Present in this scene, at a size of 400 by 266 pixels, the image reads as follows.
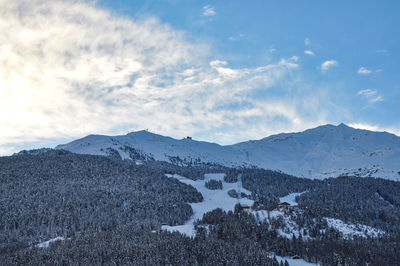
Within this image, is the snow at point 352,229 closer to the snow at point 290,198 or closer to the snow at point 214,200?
the snow at point 214,200

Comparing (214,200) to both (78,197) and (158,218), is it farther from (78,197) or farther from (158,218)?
(78,197)

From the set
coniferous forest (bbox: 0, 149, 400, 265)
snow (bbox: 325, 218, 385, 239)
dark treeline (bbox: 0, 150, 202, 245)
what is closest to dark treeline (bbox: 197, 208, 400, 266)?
coniferous forest (bbox: 0, 149, 400, 265)

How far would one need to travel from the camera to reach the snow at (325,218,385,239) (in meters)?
75.8

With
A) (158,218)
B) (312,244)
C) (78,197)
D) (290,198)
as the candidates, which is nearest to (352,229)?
(312,244)

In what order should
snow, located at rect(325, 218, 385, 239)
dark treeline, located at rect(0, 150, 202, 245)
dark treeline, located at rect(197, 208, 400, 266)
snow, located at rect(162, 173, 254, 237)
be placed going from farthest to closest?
1. snow, located at rect(162, 173, 254, 237)
2. dark treeline, located at rect(0, 150, 202, 245)
3. snow, located at rect(325, 218, 385, 239)
4. dark treeline, located at rect(197, 208, 400, 266)

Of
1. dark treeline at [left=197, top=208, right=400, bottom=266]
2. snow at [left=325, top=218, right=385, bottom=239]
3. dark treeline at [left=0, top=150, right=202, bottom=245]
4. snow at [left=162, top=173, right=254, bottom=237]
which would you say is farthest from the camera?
snow at [left=162, top=173, right=254, bottom=237]

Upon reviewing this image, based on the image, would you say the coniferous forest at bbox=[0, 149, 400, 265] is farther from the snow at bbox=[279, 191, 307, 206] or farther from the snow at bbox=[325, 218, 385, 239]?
the snow at bbox=[325, 218, 385, 239]

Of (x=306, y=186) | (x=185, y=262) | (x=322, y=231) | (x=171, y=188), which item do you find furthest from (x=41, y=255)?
(x=306, y=186)

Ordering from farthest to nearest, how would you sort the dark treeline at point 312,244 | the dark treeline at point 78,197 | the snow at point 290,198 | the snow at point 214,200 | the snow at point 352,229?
1. the snow at point 290,198
2. the snow at point 214,200
3. the dark treeline at point 78,197
4. the snow at point 352,229
5. the dark treeline at point 312,244

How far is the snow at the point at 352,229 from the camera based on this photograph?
249 ft

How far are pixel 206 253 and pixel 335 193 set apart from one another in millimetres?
99781

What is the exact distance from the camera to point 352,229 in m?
79.4

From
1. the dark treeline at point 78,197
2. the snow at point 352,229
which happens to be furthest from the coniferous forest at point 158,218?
the snow at point 352,229

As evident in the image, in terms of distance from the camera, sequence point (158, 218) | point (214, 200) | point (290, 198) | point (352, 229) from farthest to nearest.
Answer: point (290, 198) → point (214, 200) → point (158, 218) → point (352, 229)
